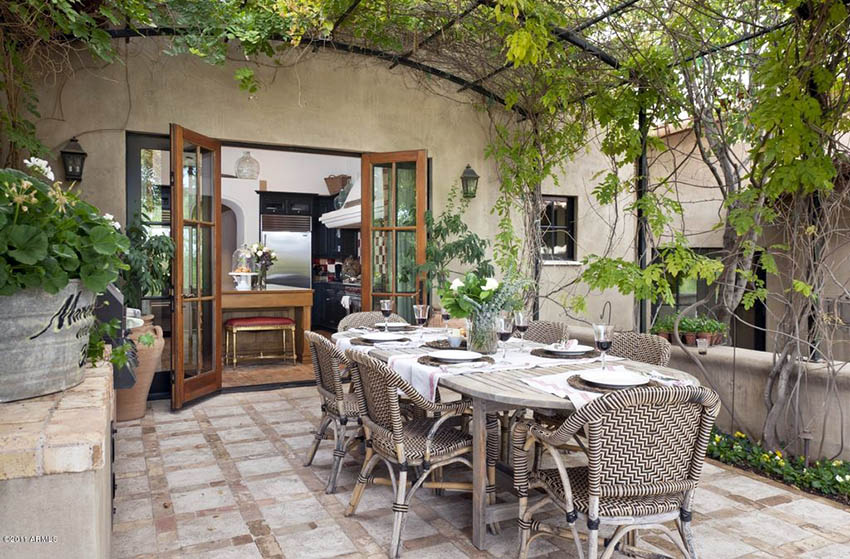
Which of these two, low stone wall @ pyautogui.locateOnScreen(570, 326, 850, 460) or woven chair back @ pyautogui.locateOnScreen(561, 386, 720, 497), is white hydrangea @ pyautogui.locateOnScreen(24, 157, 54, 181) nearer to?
woven chair back @ pyautogui.locateOnScreen(561, 386, 720, 497)

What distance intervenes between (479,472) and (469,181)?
3.97 m

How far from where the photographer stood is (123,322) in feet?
7.04

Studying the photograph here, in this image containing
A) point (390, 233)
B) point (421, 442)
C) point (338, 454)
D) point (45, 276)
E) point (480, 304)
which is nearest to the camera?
point (45, 276)

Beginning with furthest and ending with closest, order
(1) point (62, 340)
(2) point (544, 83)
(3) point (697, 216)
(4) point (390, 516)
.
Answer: (3) point (697, 216) < (2) point (544, 83) < (4) point (390, 516) < (1) point (62, 340)

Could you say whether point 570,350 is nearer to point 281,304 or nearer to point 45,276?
point 45,276

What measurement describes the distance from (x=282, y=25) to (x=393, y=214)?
1965mm

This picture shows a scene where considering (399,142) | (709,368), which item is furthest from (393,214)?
(709,368)

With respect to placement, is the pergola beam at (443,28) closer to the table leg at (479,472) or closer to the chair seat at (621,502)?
the table leg at (479,472)

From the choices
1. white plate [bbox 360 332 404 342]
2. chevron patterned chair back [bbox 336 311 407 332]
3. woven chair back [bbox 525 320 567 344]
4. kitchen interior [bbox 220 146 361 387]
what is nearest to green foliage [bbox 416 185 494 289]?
chevron patterned chair back [bbox 336 311 407 332]

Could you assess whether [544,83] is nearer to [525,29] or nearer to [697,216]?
[525,29]

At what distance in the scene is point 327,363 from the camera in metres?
3.13

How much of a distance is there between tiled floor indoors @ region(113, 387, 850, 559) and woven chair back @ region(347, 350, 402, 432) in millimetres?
511

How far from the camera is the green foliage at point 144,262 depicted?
455cm

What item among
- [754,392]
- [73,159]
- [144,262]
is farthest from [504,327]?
[73,159]
